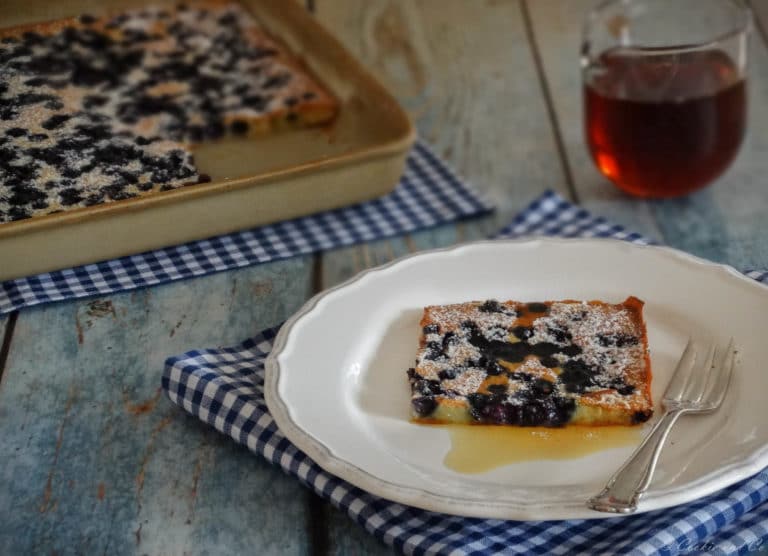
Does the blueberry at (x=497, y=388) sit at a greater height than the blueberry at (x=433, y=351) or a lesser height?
greater

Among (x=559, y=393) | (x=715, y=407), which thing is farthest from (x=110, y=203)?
(x=715, y=407)

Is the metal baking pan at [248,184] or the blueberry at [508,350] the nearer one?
the blueberry at [508,350]

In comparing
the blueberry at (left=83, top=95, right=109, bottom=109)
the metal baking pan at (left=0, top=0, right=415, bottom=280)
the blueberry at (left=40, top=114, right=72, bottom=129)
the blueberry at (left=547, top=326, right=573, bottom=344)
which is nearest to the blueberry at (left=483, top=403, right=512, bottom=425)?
the blueberry at (left=547, top=326, right=573, bottom=344)

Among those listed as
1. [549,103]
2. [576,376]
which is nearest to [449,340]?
[576,376]

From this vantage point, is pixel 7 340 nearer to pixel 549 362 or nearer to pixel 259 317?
pixel 259 317

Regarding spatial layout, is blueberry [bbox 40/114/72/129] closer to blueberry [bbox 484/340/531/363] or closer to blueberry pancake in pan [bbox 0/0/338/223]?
blueberry pancake in pan [bbox 0/0/338/223]

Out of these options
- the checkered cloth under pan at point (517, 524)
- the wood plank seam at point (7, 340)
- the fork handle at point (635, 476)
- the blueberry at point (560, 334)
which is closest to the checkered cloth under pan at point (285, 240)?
the wood plank seam at point (7, 340)

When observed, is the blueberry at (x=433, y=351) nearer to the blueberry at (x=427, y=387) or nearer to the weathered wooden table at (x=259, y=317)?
the blueberry at (x=427, y=387)
